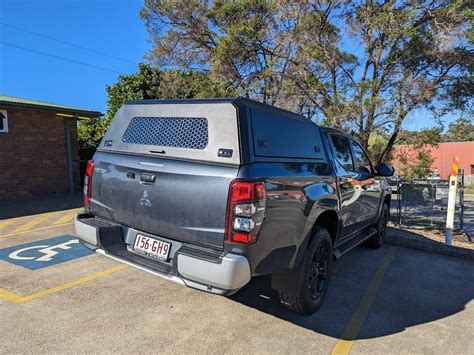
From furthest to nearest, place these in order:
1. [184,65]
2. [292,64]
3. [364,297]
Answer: [184,65] < [292,64] < [364,297]

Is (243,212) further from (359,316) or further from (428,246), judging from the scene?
(428,246)

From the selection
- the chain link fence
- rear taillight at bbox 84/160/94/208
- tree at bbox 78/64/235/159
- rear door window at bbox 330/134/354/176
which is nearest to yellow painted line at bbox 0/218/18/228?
rear taillight at bbox 84/160/94/208

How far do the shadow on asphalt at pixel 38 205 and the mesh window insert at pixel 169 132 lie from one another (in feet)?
20.4

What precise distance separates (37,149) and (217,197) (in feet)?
36.0

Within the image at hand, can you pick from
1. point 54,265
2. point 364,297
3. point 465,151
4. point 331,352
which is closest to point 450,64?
point 364,297

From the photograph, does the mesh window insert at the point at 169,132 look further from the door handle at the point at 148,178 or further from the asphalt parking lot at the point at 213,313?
the asphalt parking lot at the point at 213,313

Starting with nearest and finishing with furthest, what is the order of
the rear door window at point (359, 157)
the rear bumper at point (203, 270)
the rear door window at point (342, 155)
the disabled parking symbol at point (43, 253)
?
the rear bumper at point (203, 270)
the rear door window at point (342, 155)
the disabled parking symbol at point (43, 253)
the rear door window at point (359, 157)

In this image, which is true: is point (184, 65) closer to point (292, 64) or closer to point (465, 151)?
point (292, 64)

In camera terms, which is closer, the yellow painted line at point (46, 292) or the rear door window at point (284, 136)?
the rear door window at point (284, 136)

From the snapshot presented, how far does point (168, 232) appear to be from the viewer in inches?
119

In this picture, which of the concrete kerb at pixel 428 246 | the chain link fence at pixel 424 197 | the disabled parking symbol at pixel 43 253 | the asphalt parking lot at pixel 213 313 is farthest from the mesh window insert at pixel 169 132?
the chain link fence at pixel 424 197

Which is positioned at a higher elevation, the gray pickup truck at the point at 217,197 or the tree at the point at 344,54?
the tree at the point at 344,54

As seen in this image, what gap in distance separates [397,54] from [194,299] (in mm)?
7790

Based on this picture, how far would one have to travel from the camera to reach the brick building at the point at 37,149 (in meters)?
10.8
